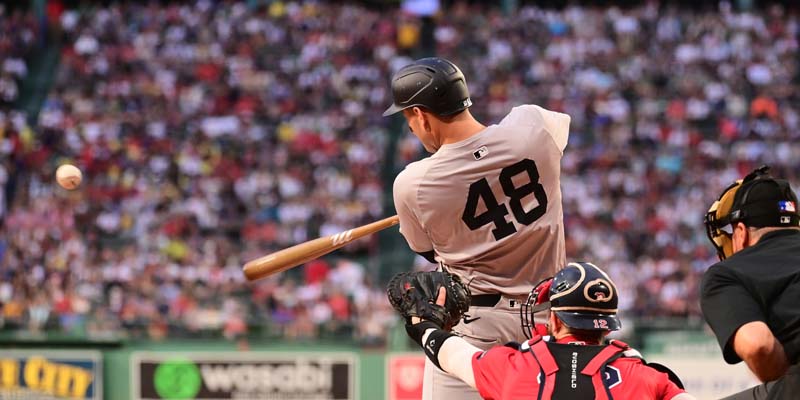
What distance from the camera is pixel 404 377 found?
36.3 ft

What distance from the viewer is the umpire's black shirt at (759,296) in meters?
3.27

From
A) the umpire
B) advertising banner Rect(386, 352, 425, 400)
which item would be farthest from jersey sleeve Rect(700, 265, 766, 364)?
advertising banner Rect(386, 352, 425, 400)

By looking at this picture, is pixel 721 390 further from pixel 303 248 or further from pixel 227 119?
pixel 227 119

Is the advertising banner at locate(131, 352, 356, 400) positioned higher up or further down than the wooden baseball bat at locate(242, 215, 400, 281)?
further down

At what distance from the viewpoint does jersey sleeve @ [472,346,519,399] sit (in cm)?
340

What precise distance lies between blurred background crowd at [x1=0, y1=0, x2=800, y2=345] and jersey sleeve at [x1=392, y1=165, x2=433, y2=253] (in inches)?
276

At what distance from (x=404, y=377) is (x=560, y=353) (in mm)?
7822

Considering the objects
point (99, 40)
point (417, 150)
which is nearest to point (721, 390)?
point (417, 150)

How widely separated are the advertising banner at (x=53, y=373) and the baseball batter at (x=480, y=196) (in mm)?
7769

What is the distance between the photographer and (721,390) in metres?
11.0

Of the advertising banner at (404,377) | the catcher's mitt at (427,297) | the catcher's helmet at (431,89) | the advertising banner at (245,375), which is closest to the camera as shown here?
the catcher's mitt at (427,297)

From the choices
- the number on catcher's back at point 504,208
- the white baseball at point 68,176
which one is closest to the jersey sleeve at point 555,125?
the number on catcher's back at point 504,208

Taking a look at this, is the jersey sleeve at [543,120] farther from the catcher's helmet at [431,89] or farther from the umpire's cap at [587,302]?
the umpire's cap at [587,302]

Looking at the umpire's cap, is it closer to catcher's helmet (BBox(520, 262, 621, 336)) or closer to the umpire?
catcher's helmet (BBox(520, 262, 621, 336))
